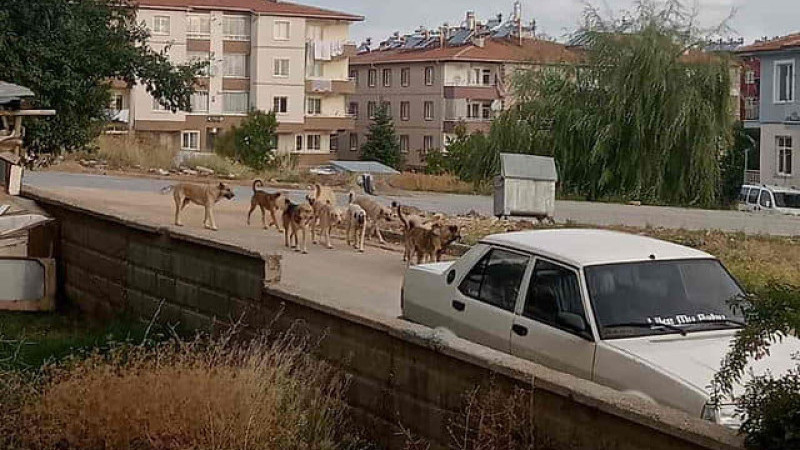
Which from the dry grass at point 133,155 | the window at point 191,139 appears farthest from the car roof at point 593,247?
the window at point 191,139

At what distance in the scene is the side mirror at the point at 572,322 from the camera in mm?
9688

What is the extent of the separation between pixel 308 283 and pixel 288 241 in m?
4.95

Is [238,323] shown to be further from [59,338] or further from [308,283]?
[308,283]

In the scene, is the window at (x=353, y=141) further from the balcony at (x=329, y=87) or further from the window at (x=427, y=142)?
the balcony at (x=329, y=87)

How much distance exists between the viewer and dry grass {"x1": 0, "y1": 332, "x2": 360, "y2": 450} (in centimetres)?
857

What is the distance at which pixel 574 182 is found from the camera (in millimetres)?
50875

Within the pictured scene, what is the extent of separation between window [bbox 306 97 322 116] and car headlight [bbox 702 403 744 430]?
81.0m

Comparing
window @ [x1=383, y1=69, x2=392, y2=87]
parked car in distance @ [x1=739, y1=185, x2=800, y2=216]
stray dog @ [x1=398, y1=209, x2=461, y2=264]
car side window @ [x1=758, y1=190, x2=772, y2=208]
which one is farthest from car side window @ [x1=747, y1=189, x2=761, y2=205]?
window @ [x1=383, y1=69, x2=392, y2=87]

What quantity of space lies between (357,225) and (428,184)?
81.2 feet

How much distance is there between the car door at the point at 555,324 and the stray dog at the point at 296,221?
40.6 feet

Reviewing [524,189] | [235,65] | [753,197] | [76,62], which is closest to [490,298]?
[524,189]

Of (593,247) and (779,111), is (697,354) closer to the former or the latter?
(593,247)

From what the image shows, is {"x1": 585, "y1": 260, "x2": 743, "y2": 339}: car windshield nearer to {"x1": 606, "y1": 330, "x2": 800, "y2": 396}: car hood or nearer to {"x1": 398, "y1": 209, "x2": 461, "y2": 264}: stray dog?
{"x1": 606, "y1": 330, "x2": 800, "y2": 396}: car hood

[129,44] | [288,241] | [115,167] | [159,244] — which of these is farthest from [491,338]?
[115,167]
